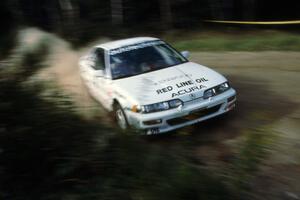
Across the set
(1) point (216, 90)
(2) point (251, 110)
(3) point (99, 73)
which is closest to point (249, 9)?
(2) point (251, 110)

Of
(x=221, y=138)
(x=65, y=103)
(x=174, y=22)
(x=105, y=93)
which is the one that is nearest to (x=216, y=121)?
(x=221, y=138)

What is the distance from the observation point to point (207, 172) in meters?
4.66

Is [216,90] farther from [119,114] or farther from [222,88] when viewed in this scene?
[119,114]

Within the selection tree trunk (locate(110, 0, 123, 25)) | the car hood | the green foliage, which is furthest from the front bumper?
tree trunk (locate(110, 0, 123, 25))

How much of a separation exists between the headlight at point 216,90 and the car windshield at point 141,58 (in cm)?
120

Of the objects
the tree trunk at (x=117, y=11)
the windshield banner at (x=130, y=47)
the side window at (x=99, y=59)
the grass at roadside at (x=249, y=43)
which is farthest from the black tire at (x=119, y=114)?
the tree trunk at (x=117, y=11)

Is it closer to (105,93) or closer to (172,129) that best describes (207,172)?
(172,129)

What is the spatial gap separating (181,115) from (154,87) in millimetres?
647

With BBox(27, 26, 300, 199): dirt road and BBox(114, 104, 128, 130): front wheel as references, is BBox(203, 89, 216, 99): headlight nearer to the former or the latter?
BBox(27, 26, 300, 199): dirt road

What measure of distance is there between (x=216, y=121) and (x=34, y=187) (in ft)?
14.5

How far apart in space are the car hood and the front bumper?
150 millimetres

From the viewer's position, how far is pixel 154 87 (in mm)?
8570

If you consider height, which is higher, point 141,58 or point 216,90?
point 141,58

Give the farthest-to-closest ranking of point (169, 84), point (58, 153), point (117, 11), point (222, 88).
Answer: point (117, 11) < point (222, 88) < point (169, 84) < point (58, 153)
